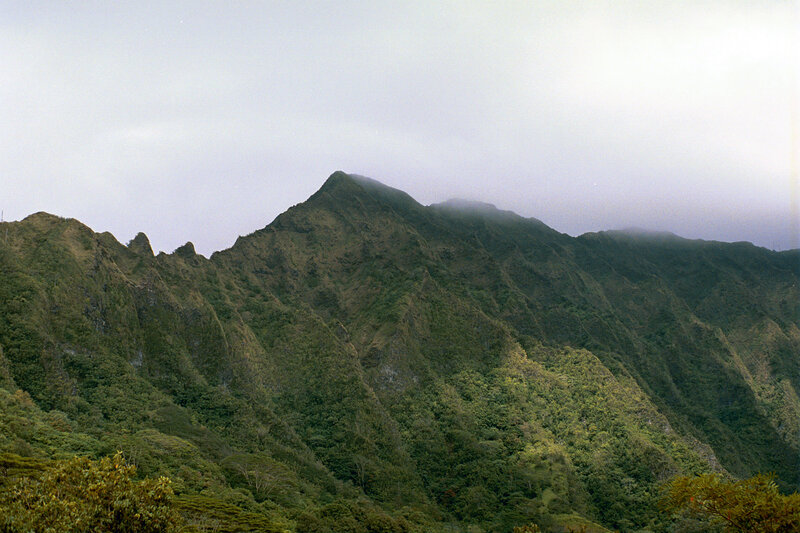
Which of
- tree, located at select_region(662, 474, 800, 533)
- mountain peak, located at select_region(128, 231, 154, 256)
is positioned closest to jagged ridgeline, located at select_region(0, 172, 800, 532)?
mountain peak, located at select_region(128, 231, 154, 256)

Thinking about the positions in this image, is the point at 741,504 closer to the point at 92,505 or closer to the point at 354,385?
the point at 92,505

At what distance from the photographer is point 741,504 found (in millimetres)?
48531

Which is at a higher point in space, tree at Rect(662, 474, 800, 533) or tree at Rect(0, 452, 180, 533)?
tree at Rect(0, 452, 180, 533)

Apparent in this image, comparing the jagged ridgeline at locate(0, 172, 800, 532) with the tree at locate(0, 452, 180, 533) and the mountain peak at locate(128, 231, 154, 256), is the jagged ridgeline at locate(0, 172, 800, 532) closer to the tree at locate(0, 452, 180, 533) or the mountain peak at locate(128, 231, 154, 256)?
the mountain peak at locate(128, 231, 154, 256)

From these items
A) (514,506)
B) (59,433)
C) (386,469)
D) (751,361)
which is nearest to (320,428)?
(386,469)

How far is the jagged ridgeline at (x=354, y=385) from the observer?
80.5 m

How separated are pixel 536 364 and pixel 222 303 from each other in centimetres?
7438

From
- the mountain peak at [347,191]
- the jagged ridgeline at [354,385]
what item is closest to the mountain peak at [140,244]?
the jagged ridgeline at [354,385]

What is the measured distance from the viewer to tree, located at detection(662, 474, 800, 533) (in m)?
45.3

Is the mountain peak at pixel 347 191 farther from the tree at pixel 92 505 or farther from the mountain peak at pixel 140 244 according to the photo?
the tree at pixel 92 505

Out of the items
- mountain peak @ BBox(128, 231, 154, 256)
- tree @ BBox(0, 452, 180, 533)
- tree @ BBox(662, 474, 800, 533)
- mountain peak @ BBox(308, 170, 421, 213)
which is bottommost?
tree @ BBox(662, 474, 800, 533)

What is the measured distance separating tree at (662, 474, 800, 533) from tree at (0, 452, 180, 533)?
144ft

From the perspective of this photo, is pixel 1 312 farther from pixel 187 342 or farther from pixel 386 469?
pixel 386 469

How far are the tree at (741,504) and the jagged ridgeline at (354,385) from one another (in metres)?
33.0
